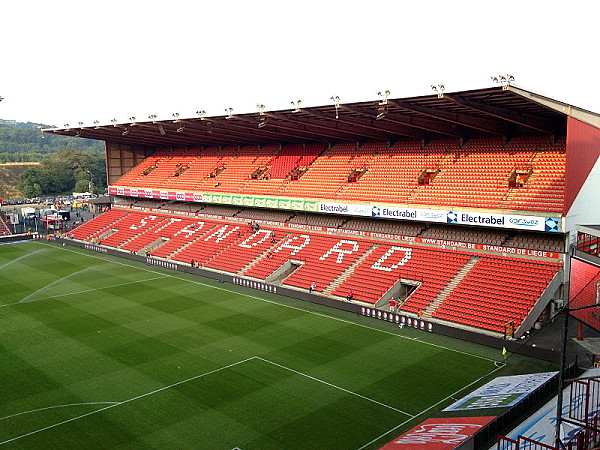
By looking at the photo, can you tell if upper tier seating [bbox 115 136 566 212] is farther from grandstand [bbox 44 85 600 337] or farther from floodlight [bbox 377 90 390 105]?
floodlight [bbox 377 90 390 105]

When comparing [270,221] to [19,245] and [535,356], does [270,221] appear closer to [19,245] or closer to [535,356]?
[535,356]

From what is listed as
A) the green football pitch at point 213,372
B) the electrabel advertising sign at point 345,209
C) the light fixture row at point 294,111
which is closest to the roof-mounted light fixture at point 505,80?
the light fixture row at point 294,111

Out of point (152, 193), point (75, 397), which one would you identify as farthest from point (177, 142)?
point (75, 397)

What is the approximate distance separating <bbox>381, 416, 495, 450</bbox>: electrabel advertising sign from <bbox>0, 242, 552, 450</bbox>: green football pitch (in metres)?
0.82

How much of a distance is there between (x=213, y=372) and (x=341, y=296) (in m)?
11.6

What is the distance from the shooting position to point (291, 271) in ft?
115

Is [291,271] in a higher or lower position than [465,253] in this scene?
lower

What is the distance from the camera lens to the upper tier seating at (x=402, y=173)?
91.9ft

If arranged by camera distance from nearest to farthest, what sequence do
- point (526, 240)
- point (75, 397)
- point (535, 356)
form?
point (75, 397) < point (535, 356) < point (526, 240)

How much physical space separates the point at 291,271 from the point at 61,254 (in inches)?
923

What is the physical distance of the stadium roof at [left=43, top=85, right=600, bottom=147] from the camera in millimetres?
24562

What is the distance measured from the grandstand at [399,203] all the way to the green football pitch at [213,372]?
4.07 meters

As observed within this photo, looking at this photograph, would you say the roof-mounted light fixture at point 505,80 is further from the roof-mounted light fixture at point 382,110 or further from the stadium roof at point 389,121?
the roof-mounted light fixture at point 382,110

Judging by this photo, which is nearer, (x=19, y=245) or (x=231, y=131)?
(x=231, y=131)
